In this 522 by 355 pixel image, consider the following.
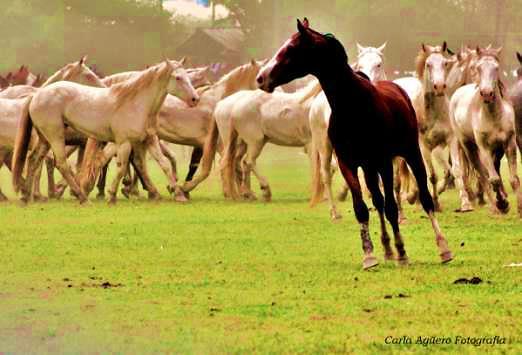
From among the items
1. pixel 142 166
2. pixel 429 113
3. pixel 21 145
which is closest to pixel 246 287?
pixel 429 113

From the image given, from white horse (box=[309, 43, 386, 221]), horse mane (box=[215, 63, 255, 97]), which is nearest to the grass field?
white horse (box=[309, 43, 386, 221])

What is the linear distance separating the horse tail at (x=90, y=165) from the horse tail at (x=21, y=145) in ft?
3.71

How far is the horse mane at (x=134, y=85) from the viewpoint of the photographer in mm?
26484

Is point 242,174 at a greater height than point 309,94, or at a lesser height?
lesser

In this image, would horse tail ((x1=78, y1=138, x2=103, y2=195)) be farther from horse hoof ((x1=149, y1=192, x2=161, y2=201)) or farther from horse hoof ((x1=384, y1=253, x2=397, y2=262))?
horse hoof ((x1=384, y1=253, x2=397, y2=262))

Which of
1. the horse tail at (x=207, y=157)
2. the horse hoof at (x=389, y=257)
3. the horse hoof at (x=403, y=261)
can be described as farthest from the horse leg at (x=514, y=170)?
the horse tail at (x=207, y=157)

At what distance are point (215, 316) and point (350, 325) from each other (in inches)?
39.5

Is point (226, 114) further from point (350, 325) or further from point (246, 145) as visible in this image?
point (350, 325)

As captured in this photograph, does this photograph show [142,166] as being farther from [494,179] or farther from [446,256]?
[446,256]

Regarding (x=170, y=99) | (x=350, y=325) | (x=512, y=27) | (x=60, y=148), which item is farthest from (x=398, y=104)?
(x=512, y=27)

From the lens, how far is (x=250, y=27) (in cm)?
10831

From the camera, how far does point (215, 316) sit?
11.3 meters

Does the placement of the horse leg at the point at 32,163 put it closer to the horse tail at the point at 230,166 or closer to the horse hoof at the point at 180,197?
the horse hoof at the point at 180,197

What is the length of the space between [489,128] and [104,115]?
24.2 feet
